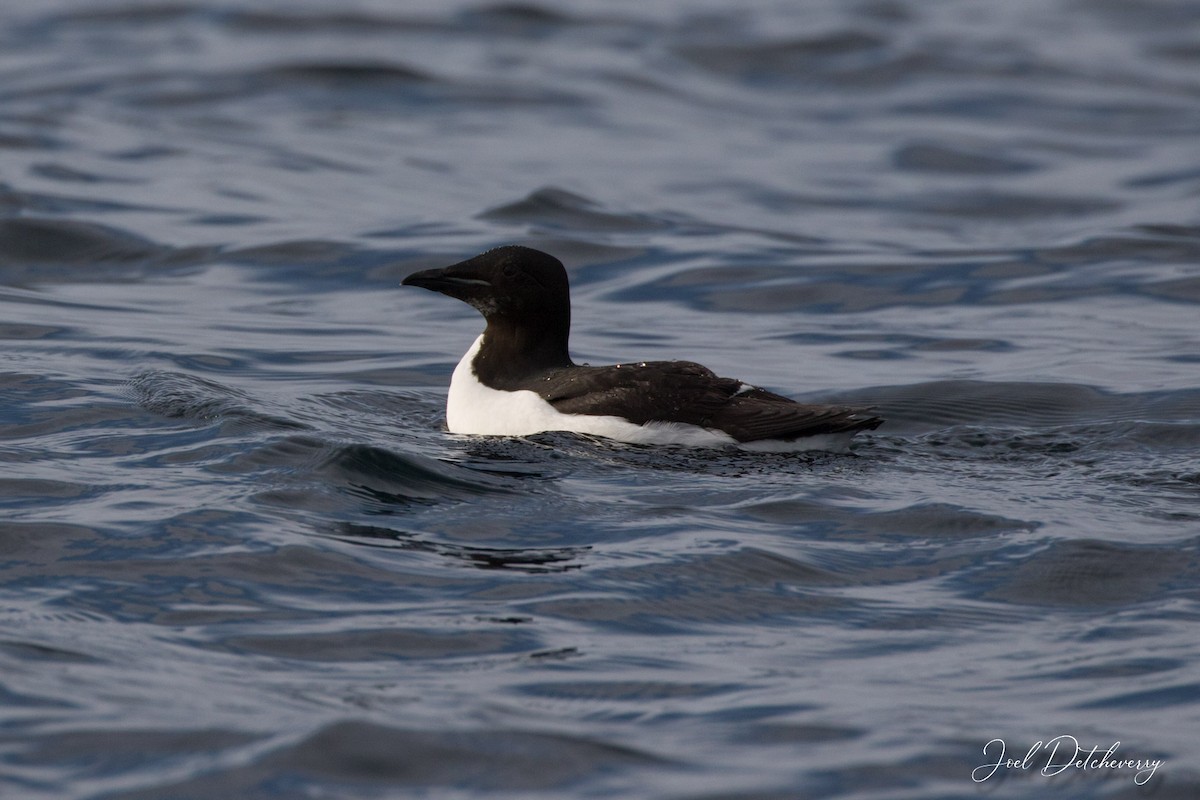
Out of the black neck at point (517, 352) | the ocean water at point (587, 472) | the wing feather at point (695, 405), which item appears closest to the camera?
the ocean water at point (587, 472)

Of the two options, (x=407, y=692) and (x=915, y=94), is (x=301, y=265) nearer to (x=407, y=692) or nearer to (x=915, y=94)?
(x=407, y=692)

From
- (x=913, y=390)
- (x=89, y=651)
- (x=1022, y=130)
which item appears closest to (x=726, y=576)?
(x=89, y=651)

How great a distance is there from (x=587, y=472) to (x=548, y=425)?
0.56 meters

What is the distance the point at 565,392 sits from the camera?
25.2 feet

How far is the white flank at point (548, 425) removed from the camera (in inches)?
296

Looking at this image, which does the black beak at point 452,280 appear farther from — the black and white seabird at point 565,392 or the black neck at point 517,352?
the black neck at point 517,352

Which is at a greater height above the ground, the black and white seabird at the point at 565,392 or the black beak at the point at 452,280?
the black beak at the point at 452,280

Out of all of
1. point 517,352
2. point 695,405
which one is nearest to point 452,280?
point 517,352

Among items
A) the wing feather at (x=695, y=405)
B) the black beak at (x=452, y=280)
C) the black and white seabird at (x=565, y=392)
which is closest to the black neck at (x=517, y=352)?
the black and white seabird at (x=565, y=392)

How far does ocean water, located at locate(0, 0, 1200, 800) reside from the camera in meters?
4.67

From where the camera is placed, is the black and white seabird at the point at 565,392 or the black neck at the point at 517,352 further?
the black neck at the point at 517,352

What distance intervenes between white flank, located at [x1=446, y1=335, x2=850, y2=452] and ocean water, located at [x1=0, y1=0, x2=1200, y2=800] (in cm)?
9

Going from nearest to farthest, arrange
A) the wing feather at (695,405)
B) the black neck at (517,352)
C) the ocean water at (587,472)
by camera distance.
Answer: the ocean water at (587,472), the wing feather at (695,405), the black neck at (517,352)

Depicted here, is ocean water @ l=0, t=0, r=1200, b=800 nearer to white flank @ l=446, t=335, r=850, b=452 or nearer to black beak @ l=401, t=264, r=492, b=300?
white flank @ l=446, t=335, r=850, b=452
